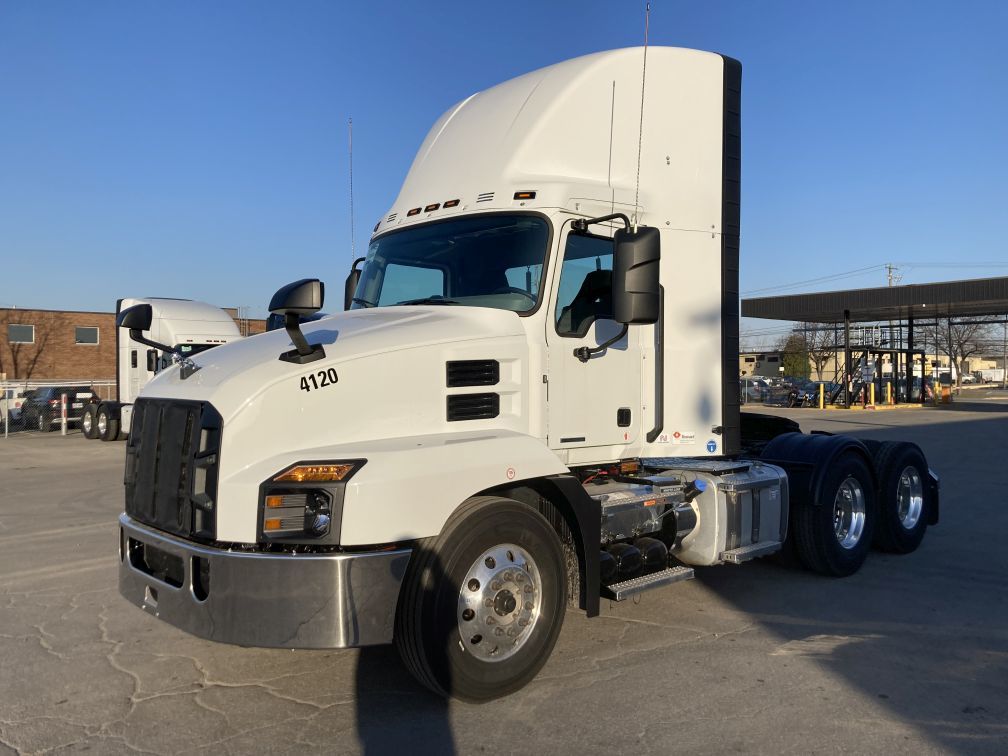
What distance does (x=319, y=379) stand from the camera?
13.3 ft

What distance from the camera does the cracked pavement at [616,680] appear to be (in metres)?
3.86

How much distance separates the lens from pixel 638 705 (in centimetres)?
421

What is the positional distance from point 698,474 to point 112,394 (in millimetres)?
32114

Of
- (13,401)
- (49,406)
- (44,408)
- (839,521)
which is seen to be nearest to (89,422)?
(49,406)

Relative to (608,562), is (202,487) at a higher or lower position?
higher

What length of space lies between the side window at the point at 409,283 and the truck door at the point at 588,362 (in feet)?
2.71

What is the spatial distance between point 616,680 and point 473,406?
5.84 feet

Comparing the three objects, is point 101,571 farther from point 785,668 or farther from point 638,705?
point 785,668

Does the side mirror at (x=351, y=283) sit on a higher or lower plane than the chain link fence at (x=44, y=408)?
higher

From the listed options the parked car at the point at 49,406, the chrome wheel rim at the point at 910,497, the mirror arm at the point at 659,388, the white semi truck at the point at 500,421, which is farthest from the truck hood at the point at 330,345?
the parked car at the point at 49,406

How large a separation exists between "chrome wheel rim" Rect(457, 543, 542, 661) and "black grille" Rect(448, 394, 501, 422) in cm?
76

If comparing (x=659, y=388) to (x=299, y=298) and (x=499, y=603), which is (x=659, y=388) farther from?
(x=299, y=298)

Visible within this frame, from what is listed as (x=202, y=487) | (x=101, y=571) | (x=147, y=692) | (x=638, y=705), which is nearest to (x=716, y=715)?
(x=638, y=705)

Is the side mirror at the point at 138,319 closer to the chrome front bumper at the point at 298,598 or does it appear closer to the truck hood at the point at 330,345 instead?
the truck hood at the point at 330,345
